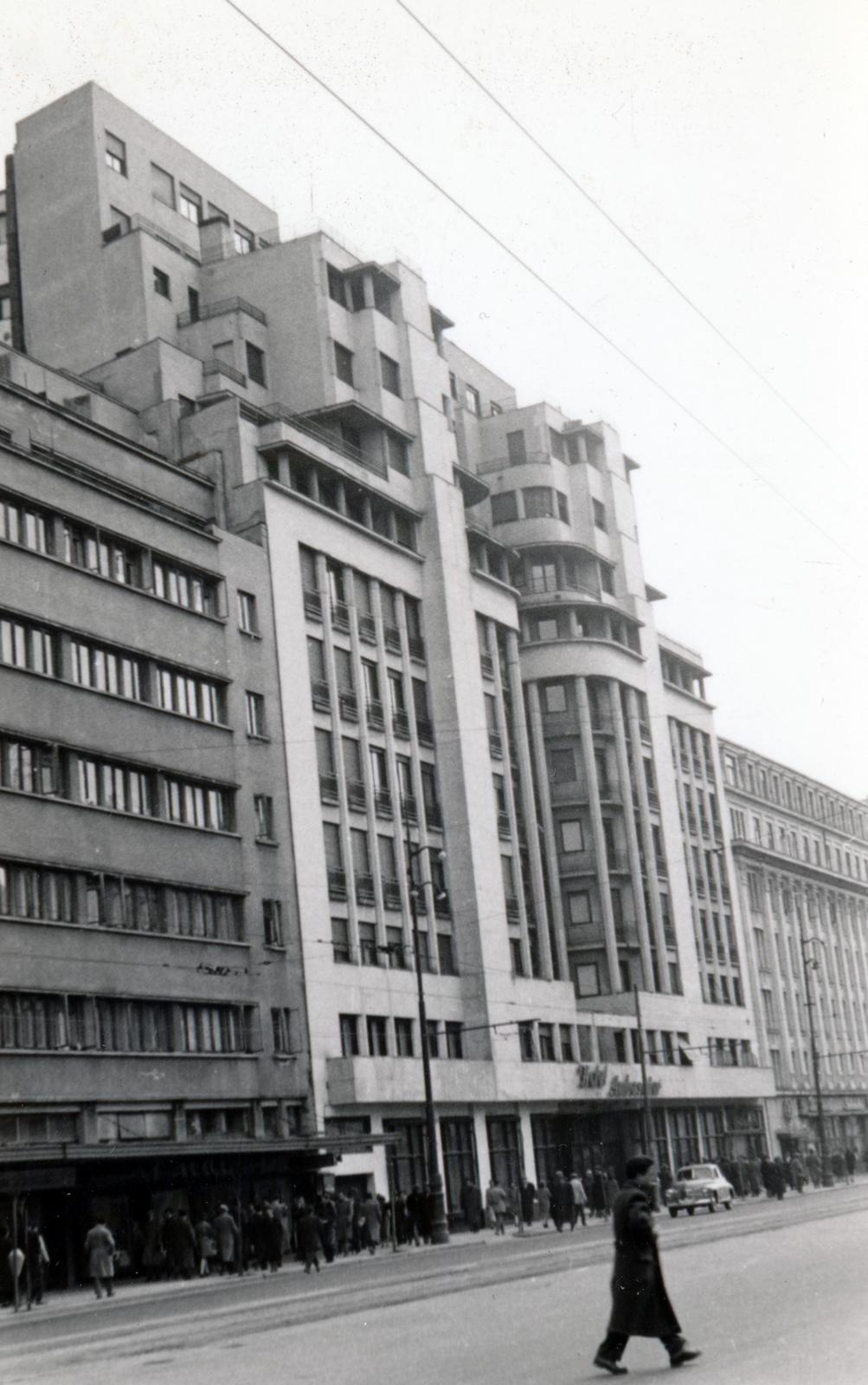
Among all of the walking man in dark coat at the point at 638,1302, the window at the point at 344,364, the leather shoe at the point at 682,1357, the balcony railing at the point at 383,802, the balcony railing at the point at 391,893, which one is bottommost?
the leather shoe at the point at 682,1357

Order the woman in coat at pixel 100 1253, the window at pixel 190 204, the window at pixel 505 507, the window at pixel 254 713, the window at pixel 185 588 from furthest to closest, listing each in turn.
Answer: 1. the window at pixel 505 507
2. the window at pixel 190 204
3. the window at pixel 254 713
4. the window at pixel 185 588
5. the woman in coat at pixel 100 1253

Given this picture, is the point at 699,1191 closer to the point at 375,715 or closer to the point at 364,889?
the point at 364,889

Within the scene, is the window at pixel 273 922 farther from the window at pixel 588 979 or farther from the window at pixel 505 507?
the window at pixel 505 507

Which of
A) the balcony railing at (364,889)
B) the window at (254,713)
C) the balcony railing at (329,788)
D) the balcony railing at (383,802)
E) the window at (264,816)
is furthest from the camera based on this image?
the balcony railing at (383,802)

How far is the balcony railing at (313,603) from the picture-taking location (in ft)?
184

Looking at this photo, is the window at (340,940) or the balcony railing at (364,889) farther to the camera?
the balcony railing at (364,889)

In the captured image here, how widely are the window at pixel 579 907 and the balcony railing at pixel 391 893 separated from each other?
16901 millimetres

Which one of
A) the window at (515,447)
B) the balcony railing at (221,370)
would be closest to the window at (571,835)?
the window at (515,447)

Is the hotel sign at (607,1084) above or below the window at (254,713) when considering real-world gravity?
below

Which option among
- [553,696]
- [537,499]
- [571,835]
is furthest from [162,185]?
[571,835]

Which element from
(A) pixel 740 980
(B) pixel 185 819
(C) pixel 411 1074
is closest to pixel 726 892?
(A) pixel 740 980

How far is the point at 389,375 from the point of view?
2537 inches

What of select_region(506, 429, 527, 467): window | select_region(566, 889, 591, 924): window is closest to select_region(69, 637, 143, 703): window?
select_region(566, 889, 591, 924): window

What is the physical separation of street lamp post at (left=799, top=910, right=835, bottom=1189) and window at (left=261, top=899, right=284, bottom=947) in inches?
1144
